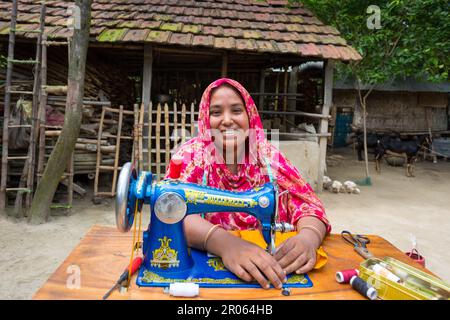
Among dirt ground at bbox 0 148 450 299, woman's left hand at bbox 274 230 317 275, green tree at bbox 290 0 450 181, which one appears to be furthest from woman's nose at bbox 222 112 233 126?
green tree at bbox 290 0 450 181

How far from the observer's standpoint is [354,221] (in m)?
5.70

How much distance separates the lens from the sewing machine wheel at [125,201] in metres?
1.32

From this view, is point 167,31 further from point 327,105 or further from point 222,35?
point 327,105

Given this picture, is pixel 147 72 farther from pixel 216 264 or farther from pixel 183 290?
→ pixel 183 290

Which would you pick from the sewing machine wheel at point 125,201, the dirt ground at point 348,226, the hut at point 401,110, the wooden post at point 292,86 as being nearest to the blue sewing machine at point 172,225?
the sewing machine wheel at point 125,201

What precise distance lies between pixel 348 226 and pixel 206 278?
457 cm

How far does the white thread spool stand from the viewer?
1.23 meters

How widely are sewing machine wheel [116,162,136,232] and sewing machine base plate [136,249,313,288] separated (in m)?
0.21

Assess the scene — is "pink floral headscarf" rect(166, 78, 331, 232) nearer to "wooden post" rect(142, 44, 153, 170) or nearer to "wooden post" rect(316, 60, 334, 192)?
"wooden post" rect(142, 44, 153, 170)

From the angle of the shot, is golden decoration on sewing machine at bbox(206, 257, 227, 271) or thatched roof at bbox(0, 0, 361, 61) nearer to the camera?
golden decoration on sewing machine at bbox(206, 257, 227, 271)

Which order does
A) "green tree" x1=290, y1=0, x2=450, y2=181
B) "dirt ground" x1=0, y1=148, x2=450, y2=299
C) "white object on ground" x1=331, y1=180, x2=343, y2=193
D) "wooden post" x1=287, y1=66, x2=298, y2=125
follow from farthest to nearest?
1. "wooden post" x1=287, y1=66, x2=298, y2=125
2. "white object on ground" x1=331, y1=180, x2=343, y2=193
3. "green tree" x1=290, y1=0, x2=450, y2=181
4. "dirt ground" x1=0, y1=148, x2=450, y2=299

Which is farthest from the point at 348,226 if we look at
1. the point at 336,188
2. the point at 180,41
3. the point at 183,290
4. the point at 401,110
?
the point at 401,110

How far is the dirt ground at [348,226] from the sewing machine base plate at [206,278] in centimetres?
244

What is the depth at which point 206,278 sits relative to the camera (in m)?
1.36
